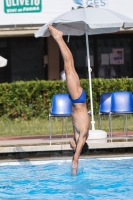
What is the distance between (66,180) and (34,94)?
894 centimetres

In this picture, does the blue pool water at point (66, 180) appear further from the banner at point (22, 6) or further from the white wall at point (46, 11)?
the banner at point (22, 6)

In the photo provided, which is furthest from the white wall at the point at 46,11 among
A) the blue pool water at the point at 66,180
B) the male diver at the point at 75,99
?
the male diver at the point at 75,99

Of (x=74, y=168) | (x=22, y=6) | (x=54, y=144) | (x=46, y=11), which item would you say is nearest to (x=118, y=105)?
(x=54, y=144)

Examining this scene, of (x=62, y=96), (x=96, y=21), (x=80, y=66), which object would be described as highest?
(x=96, y=21)

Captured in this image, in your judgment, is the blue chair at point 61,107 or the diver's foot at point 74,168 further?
the blue chair at point 61,107

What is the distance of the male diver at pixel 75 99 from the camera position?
991cm

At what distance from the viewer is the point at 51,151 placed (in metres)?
12.0

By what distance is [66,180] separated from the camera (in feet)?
33.6

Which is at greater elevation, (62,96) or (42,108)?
(62,96)

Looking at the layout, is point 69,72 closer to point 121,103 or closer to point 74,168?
point 74,168

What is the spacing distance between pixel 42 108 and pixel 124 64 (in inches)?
244

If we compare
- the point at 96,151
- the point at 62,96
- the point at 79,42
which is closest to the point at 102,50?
the point at 79,42

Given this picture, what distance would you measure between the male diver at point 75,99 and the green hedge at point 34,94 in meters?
8.51

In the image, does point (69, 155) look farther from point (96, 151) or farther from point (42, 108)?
point (42, 108)
